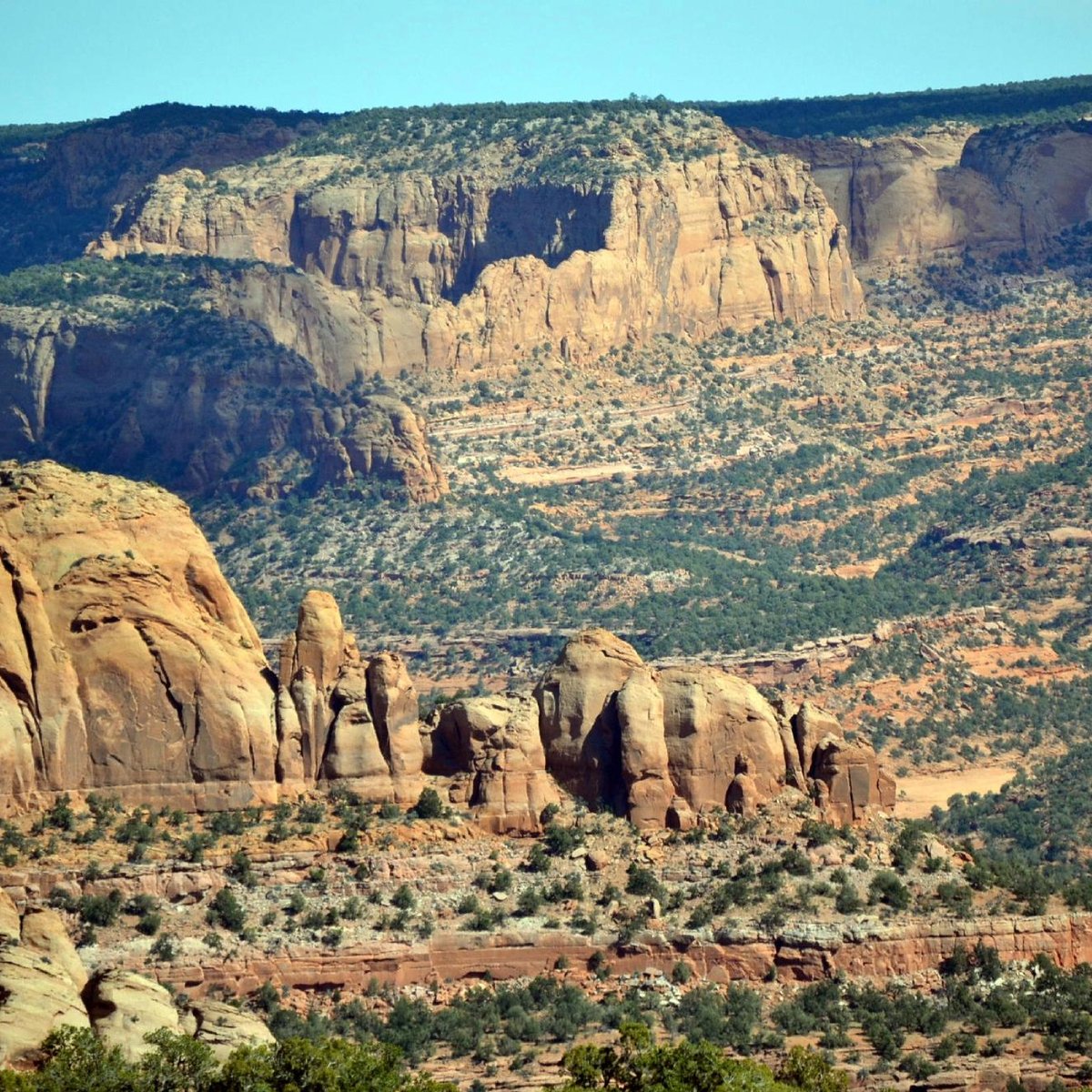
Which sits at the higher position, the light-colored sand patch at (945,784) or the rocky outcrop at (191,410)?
the rocky outcrop at (191,410)

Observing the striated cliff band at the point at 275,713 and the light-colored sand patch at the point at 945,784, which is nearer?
the striated cliff band at the point at 275,713

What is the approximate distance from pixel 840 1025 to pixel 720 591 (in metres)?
73.8

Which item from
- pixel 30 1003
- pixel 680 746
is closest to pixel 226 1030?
pixel 30 1003

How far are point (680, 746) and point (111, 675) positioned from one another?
13275mm

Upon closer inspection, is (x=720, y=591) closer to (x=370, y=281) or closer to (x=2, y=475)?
(x=370, y=281)

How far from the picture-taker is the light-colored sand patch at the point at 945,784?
434ft

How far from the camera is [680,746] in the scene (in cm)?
9550

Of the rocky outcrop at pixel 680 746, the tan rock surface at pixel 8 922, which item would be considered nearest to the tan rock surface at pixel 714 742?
the rocky outcrop at pixel 680 746

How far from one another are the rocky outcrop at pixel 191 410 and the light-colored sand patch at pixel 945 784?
34.9 m

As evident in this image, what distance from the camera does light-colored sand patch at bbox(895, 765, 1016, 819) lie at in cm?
13225

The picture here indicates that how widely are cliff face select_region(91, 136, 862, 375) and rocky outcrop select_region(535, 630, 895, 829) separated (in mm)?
86987

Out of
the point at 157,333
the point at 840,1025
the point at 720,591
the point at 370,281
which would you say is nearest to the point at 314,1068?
the point at 840,1025

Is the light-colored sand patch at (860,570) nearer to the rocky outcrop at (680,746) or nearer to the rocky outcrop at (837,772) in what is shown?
the rocky outcrop at (837,772)

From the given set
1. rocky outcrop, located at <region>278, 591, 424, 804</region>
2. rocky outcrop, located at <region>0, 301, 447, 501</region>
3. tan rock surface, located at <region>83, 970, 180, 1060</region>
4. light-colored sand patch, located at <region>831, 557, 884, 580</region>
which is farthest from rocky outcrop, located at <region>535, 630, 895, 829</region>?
light-colored sand patch, located at <region>831, 557, 884, 580</region>
